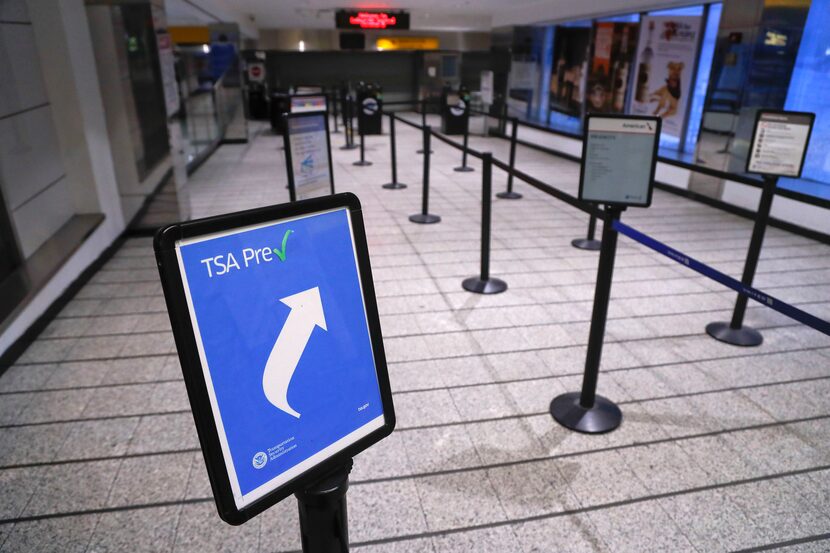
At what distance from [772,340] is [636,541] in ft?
6.52

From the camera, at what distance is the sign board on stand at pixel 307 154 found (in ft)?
11.4

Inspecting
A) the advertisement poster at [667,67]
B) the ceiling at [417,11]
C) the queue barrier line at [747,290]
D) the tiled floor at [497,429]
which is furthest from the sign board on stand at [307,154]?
the advertisement poster at [667,67]

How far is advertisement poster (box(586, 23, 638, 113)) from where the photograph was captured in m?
8.20

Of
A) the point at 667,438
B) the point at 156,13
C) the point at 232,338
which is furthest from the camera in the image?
the point at 156,13

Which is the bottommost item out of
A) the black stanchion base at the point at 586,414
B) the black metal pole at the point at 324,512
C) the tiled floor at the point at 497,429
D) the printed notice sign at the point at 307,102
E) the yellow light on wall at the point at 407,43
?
the tiled floor at the point at 497,429

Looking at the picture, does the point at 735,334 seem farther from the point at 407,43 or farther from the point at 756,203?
the point at 407,43

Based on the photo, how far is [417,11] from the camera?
13.7 metres

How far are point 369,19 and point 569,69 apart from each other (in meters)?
4.83

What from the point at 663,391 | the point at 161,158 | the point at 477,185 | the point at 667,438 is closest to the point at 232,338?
the point at 667,438

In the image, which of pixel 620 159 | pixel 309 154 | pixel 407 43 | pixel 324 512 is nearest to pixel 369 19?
pixel 407 43

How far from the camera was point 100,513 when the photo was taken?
6.22 ft

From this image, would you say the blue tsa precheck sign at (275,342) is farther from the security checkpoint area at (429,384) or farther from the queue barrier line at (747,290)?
the queue barrier line at (747,290)

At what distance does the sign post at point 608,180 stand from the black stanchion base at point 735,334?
42.9 inches

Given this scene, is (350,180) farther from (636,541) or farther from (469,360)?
(636,541)
